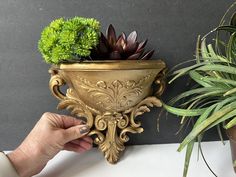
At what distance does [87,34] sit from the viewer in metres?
0.56

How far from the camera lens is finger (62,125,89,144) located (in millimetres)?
609

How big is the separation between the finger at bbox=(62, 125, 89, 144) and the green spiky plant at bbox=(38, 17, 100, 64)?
6.1 inches

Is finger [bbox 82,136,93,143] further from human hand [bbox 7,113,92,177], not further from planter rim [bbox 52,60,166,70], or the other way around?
planter rim [bbox 52,60,166,70]

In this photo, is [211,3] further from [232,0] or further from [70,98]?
[70,98]

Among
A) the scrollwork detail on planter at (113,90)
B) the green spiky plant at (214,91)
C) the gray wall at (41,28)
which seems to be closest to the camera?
the green spiky plant at (214,91)

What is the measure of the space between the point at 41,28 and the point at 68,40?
0.18 meters

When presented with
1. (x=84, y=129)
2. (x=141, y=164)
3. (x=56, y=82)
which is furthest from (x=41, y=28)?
(x=141, y=164)

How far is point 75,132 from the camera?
2.04 feet

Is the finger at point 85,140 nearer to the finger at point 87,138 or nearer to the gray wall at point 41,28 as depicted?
the finger at point 87,138

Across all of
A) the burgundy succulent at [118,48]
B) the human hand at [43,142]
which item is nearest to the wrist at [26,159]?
the human hand at [43,142]

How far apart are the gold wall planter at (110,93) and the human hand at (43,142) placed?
0.04m

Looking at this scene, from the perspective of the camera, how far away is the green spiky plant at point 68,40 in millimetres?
549

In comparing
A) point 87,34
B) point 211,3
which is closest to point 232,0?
point 211,3

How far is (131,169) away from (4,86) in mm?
377
